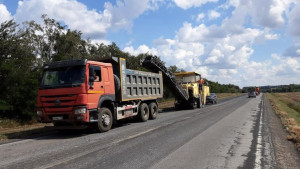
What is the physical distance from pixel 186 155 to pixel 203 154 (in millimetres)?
453

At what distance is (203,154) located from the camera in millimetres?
6191

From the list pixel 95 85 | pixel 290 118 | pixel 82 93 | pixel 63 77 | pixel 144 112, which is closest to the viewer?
pixel 82 93

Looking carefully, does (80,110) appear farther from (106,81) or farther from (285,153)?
(285,153)

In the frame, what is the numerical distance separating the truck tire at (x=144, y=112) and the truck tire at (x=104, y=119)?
309 cm

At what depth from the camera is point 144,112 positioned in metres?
13.5

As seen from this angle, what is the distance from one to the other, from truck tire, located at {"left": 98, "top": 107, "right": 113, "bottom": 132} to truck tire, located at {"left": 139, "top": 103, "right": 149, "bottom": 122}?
10.1 feet

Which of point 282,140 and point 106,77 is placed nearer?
point 282,140

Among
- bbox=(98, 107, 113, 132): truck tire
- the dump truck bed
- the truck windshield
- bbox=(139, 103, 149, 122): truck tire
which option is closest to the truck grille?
the truck windshield

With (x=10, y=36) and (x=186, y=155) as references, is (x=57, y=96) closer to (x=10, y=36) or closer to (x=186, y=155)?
(x=186, y=155)

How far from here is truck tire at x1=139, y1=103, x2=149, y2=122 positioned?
13123 mm

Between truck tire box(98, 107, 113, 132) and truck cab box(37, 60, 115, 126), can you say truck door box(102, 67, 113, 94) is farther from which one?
truck tire box(98, 107, 113, 132)

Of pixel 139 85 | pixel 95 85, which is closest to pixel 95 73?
pixel 95 85

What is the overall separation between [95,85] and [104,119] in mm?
1460

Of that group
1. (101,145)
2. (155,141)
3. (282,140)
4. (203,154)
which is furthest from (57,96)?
(282,140)
